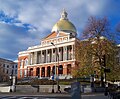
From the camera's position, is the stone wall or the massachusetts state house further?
the massachusetts state house

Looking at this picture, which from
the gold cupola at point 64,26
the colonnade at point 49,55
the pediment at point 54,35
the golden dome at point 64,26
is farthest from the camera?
the golden dome at point 64,26

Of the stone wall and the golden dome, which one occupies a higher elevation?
the golden dome

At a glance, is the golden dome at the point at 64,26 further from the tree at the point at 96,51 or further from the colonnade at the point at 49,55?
the tree at the point at 96,51

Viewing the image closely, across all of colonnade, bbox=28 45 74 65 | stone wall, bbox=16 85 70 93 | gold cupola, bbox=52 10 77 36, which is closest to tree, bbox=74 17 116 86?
stone wall, bbox=16 85 70 93

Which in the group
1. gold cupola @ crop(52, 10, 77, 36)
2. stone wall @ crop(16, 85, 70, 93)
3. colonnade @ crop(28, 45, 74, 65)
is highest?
gold cupola @ crop(52, 10, 77, 36)

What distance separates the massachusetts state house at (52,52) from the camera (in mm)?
95062

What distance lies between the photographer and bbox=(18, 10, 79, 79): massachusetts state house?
9506 centimetres

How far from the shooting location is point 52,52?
328 ft

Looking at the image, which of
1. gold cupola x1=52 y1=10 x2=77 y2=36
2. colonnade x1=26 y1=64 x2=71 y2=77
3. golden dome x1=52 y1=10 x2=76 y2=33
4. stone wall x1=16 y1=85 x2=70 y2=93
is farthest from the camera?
golden dome x1=52 y1=10 x2=76 y2=33

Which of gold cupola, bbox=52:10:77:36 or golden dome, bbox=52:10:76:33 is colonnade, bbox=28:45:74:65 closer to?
gold cupola, bbox=52:10:77:36

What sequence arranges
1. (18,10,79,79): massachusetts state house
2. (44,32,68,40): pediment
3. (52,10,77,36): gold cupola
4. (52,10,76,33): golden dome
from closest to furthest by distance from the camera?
(18,10,79,79): massachusetts state house < (44,32,68,40): pediment < (52,10,77,36): gold cupola < (52,10,76,33): golden dome

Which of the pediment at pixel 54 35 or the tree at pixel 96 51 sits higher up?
the pediment at pixel 54 35

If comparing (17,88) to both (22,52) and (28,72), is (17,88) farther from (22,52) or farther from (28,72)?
(22,52)

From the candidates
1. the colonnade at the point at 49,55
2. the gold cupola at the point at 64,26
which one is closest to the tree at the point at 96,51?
the colonnade at the point at 49,55
